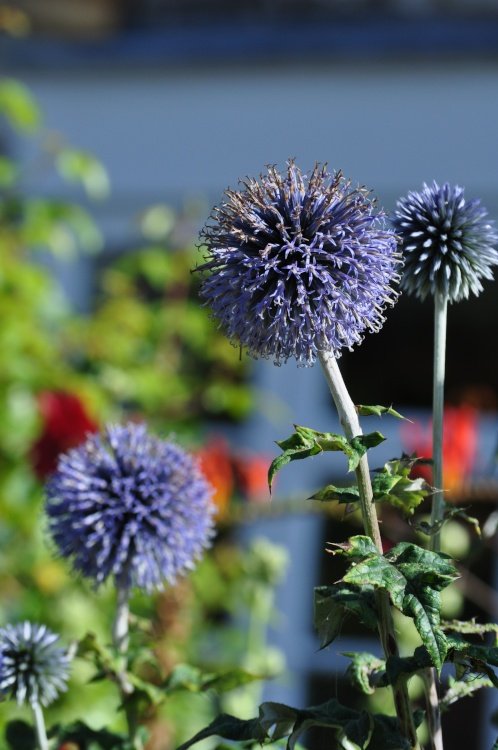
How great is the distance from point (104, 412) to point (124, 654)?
1737 millimetres

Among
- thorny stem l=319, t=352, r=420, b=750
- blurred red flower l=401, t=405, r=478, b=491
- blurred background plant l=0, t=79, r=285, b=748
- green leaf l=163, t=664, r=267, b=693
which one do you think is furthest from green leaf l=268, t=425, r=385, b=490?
blurred red flower l=401, t=405, r=478, b=491

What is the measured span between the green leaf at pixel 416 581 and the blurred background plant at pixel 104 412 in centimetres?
129

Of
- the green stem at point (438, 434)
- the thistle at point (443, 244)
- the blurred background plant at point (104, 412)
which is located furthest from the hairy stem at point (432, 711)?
the blurred background plant at point (104, 412)

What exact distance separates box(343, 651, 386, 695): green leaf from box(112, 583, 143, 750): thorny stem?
0.27m

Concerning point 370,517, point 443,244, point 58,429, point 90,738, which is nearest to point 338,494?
point 370,517

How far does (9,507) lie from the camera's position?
276 cm

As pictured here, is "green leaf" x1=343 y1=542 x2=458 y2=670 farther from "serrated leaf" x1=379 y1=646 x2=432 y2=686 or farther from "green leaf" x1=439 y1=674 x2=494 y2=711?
"green leaf" x1=439 y1=674 x2=494 y2=711

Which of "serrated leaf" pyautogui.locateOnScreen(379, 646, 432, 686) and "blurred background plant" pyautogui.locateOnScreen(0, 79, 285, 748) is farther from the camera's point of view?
"blurred background plant" pyautogui.locateOnScreen(0, 79, 285, 748)

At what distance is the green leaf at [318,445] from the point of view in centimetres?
87

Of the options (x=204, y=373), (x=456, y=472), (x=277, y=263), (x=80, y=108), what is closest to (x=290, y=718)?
(x=277, y=263)

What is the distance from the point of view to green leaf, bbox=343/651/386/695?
0.99m

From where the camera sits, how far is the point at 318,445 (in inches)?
35.9

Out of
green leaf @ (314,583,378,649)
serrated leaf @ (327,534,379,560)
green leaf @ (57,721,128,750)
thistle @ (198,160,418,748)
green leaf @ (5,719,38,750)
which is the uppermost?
thistle @ (198,160,418,748)

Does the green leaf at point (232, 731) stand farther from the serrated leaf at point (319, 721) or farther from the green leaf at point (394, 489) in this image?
the green leaf at point (394, 489)
